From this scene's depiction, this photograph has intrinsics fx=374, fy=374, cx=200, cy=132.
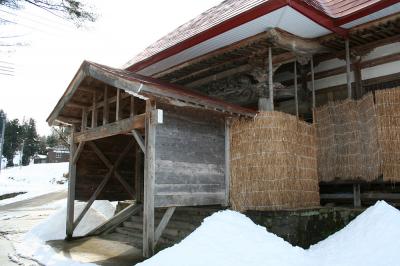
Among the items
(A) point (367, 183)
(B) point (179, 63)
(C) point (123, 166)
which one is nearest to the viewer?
(A) point (367, 183)

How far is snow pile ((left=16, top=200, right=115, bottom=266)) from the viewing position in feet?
26.7

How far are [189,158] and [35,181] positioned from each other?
3992 centimetres

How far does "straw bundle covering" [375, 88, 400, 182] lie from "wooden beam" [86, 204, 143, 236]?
702 centimetres

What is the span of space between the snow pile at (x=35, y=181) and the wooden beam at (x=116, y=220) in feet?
72.9

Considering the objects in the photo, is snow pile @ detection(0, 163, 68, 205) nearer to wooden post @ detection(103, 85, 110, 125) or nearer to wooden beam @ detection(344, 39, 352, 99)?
wooden post @ detection(103, 85, 110, 125)

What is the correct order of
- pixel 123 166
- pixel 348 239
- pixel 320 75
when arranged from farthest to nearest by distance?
pixel 123 166 < pixel 320 75 < pixel 348 239

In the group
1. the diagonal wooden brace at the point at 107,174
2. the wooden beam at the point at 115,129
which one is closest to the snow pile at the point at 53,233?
the diagonal wooden brace at the point at 107,174

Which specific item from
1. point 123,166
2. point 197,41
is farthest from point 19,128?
point 197,41

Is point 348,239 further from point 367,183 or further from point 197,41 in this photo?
point 197,41

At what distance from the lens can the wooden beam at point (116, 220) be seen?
35.3ft

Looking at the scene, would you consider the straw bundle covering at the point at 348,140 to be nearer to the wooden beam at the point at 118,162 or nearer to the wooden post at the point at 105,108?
the wooden post at the point at 105,108

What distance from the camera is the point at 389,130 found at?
7.63 m

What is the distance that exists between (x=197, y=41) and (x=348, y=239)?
5.33 metres

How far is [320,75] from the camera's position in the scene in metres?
9.66
